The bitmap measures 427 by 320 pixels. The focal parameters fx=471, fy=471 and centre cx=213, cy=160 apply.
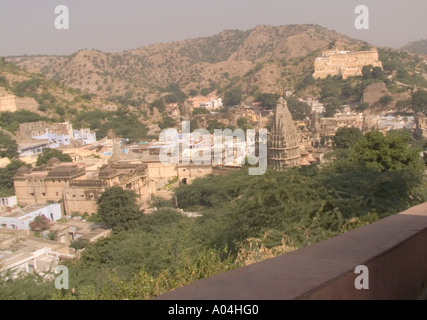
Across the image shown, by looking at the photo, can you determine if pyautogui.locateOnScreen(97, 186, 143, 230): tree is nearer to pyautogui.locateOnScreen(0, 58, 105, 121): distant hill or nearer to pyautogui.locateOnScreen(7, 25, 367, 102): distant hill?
pyautogui.locateOnScreen(0, 58, 105, 121): distant hill

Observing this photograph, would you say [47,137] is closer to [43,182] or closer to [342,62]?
[43,182]

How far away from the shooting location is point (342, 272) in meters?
1.96

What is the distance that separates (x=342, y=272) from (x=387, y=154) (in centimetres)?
1114

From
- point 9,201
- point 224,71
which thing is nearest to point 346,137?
point 9,201

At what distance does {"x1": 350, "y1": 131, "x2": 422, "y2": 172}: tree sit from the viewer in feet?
39.4

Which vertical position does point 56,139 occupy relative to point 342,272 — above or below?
below

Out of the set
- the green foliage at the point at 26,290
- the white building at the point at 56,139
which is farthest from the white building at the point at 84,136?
the green foliage at the point at 26,290

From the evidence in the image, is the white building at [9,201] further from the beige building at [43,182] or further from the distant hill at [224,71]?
the distant hill at [224,71]

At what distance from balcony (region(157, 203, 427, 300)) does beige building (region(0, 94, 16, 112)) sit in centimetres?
3883

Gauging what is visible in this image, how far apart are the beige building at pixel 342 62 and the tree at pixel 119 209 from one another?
1697 inches

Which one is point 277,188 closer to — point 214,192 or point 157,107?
point 214,192
